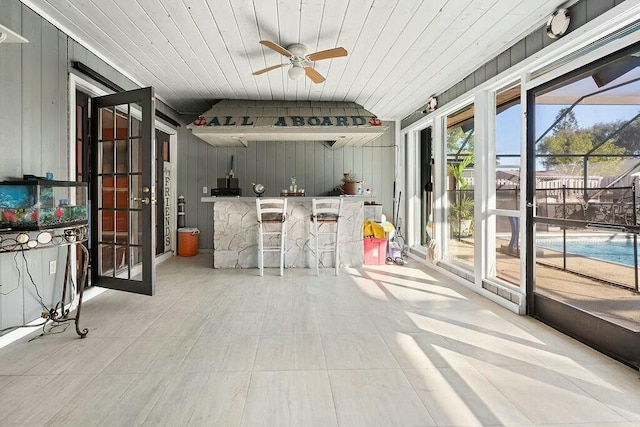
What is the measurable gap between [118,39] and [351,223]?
3.48 meters

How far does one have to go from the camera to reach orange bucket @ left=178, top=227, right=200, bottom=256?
19.7ft

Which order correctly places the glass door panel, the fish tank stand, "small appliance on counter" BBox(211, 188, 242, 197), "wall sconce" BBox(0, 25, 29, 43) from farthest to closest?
"small appliance on counter" BBox(211, 188, 242, 197), the glass door panel, the fish tank stand, "wall sconce" BBox(0, 25, 29, 43)

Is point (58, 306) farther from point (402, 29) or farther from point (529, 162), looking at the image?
point (529, 162)

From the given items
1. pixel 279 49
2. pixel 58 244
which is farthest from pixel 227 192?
pixel 58 244

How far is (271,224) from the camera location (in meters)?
4.93

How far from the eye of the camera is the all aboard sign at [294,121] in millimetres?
5043

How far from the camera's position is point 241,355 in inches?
90.5

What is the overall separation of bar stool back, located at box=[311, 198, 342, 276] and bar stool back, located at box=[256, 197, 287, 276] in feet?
Result: 1.37

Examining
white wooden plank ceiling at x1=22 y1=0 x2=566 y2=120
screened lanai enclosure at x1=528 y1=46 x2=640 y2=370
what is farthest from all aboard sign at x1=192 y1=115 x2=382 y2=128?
screened lanai enclosure at x1=528 y1=46 x2=640 y2=370

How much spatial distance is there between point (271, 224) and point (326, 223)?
0.78 meters

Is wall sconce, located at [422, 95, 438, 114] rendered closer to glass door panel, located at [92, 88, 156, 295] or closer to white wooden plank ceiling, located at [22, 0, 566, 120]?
white wooden plank ceiling, located at [22, 0, 566, 120]

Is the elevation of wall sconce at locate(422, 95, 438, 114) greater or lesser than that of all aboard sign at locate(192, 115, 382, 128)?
greater

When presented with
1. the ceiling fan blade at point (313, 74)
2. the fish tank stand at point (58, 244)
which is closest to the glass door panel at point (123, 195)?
the fish tank stand at point (58, 244)

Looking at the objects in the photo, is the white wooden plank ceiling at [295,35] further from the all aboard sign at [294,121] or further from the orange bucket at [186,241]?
the orange bucket at [186,241]
